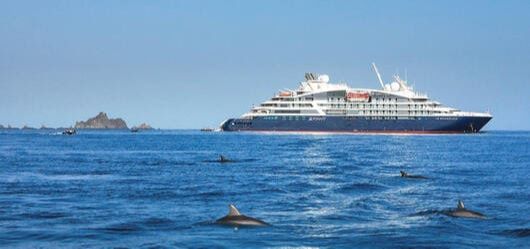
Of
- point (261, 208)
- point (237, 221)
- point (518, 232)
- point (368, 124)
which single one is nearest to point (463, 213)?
point (518, 232)

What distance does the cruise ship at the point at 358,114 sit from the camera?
182 m

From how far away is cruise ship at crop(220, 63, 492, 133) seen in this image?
7156 inches

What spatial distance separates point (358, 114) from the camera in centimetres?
18550

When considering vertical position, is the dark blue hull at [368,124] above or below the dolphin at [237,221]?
above

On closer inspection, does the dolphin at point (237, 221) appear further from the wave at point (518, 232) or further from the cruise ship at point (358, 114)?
the cruise ship at point (358, 114)

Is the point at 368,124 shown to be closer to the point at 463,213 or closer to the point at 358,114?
the point at 358,114

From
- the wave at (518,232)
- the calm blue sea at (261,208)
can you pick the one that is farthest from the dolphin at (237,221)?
the wave at (518,232)

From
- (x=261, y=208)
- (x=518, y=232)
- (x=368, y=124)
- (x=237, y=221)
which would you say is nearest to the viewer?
(x=518, y=232)

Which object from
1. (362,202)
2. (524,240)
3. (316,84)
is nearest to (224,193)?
(362,202)

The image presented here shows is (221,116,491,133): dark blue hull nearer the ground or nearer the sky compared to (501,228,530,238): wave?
nearer the sky

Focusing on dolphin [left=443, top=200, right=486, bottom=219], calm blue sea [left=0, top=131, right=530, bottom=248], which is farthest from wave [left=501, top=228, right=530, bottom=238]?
dolphin [left=443, top=200, right=486, bottom=219]

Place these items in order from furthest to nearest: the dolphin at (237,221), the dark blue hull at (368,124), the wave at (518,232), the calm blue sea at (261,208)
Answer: the dark blue hull at (368,124), the dolphin at (237,221), the wave at (518,232), the calm blue sea at (261,208)

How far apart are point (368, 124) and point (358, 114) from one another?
382 cm

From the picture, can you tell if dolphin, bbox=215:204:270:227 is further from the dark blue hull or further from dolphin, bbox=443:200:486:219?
the dark blue hull
